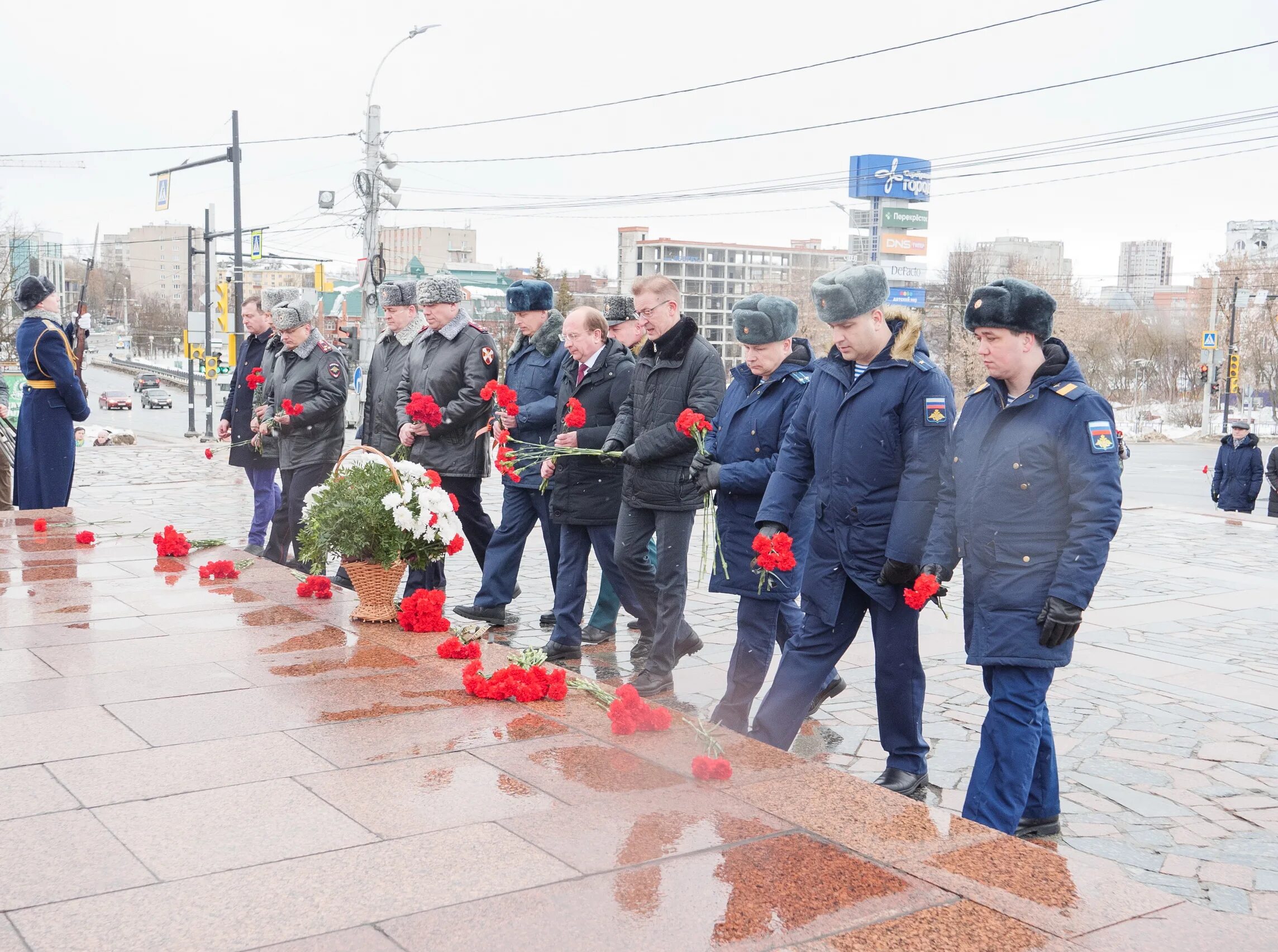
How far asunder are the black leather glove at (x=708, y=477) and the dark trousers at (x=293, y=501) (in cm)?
400

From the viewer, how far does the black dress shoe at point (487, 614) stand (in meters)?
7.65

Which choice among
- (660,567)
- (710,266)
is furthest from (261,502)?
(710,266)

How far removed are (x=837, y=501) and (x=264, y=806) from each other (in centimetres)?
223

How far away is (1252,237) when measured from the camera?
10019 centimetres

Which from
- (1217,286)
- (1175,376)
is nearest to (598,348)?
(1217,286)

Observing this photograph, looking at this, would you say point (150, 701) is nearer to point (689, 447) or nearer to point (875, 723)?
point (689, 447)

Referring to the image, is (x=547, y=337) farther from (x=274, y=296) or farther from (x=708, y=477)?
(x=274, y=296)

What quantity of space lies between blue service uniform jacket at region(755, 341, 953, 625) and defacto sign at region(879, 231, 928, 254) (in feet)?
199

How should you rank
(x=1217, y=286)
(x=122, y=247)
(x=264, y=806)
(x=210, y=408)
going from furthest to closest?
(x=122, y=247)
(x=1217, y=286)
(x=210, y=408)
(x=264, y=806)

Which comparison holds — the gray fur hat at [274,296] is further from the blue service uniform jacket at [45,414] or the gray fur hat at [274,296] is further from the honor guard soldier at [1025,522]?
the honor guard soldier at [1025,522]

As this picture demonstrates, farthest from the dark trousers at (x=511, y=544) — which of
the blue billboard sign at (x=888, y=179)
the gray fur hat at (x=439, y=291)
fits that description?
the blue billboard sign at (x=888, y=179)

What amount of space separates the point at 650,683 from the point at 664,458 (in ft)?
3.51

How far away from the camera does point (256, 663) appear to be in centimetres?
567

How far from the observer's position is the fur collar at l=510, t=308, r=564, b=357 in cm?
760
